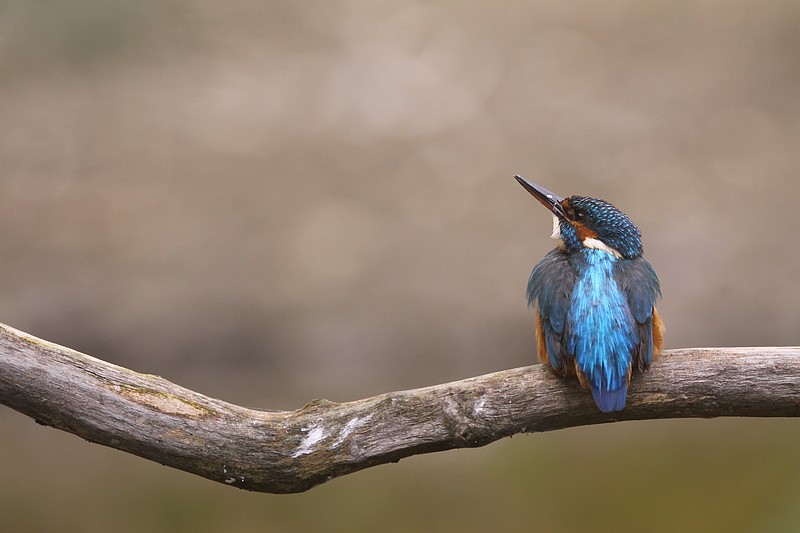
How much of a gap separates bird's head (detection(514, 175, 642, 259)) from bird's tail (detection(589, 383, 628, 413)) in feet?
1.91

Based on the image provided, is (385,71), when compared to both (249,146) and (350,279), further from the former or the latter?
(350,279)

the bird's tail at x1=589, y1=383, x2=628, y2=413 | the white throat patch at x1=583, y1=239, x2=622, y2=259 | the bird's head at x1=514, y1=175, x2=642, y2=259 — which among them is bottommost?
the bird's tail at x1=589, y1=383, x2=628, y2=413

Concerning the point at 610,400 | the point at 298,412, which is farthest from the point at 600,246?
the point at 298,412

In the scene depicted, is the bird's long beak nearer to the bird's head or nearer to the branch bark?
the bird's head

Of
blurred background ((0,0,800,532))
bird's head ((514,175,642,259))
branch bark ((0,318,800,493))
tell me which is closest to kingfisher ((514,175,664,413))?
bird's head ((514,175,642,259))

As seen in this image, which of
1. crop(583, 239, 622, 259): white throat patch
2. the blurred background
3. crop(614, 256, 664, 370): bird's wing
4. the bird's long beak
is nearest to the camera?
crop(614, 256, 664, 370): bird's wing

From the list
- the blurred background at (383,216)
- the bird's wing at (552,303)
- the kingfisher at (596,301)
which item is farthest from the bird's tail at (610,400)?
the blurred background at (383,216)

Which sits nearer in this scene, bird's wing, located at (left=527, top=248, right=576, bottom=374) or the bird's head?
bird's wing, located at (left=527, top=248, right=576, bottom=374)

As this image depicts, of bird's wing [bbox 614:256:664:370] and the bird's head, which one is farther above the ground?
the bird's head

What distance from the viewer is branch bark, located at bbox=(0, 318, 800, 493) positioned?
8.13 ft

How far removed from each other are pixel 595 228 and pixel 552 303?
34cm

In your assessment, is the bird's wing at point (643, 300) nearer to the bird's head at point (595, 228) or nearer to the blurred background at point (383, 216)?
the bird's head at point (595, 228)

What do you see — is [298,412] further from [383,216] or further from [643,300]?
[383,216]

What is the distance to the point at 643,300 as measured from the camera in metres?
2.79
